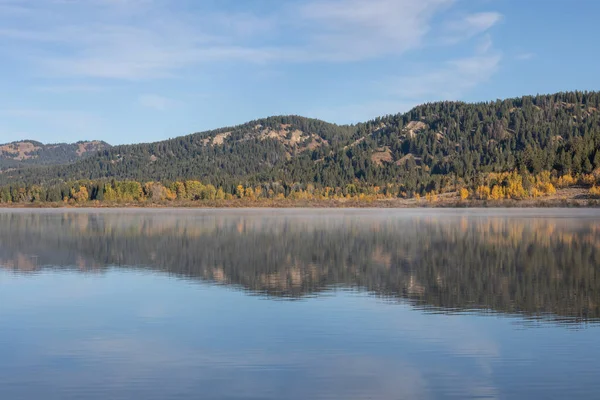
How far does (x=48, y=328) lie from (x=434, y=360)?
13.8m

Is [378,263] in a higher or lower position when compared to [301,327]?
higher

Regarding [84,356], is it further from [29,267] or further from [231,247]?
[231,247]

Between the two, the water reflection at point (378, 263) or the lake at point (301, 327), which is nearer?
the lake at point (301, 327)

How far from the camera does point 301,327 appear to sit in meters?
23.0

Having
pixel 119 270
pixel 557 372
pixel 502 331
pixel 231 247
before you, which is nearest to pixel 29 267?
pixel 119 270

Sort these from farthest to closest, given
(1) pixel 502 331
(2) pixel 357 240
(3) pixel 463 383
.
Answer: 1. (2) pixel 357 240
2. (1) pixel 502 331
3. (3) pixel 463 383

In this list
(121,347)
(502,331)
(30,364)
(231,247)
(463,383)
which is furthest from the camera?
(231,247)

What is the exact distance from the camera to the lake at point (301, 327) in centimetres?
1645

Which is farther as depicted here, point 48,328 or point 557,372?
point 48,328

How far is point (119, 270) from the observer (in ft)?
132

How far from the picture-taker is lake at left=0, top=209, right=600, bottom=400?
54.0 ft

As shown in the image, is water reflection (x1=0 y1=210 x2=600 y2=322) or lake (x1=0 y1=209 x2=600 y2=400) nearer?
lake (x1=0 y1=209 x2=600 y2=400)

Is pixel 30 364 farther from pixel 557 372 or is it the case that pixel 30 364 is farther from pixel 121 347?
pixel 557 372

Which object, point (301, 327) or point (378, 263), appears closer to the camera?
point (301, 327)
